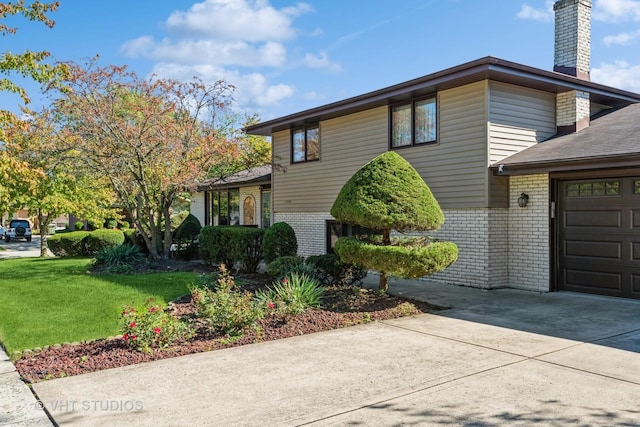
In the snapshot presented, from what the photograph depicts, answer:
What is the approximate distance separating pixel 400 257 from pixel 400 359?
2488 millimetres

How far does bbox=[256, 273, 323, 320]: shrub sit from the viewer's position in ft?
23.7

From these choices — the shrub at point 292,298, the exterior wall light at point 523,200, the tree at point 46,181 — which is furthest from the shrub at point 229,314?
the exterior wall light at point 523,200

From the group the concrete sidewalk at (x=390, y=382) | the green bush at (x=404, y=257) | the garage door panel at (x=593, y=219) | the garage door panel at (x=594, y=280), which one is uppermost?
the garage door panel at (x=593, y=219)

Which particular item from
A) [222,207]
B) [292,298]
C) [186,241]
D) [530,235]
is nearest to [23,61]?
[292,298]

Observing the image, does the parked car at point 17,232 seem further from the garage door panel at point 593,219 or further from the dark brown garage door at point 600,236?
the garage door panel at point 593,219

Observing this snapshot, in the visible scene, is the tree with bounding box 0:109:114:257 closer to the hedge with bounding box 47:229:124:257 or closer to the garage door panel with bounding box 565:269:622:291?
the hedge with bounding box 47:229:124:257

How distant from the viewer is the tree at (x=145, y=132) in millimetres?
12953

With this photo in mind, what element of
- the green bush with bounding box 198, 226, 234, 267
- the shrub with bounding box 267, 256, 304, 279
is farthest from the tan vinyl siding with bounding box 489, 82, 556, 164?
the green bush with bounding box 198, 226, 234, 267

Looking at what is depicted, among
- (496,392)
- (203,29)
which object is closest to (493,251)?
(496,392)

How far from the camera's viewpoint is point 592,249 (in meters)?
9.56

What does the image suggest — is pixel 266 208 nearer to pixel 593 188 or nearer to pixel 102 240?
pixel 102 240

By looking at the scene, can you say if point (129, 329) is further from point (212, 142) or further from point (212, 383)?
point (212, 142)

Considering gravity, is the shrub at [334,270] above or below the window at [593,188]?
below

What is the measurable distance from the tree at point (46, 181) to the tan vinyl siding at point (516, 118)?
29.3 feet
